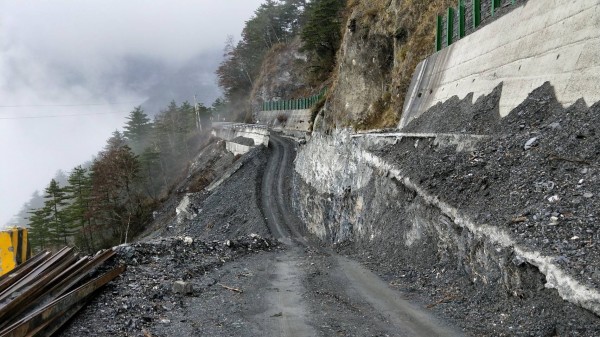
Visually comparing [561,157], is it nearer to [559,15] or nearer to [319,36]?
[559,15]

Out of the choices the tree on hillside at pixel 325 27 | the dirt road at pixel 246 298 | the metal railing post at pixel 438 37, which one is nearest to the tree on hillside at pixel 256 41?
the tree on hillside at pixel 325 27

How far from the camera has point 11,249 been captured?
9.07 m

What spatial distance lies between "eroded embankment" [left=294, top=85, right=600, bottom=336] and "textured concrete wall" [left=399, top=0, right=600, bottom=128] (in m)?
0.58

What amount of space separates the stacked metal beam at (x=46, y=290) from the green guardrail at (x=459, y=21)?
52.1 ft

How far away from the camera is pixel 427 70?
22656 mm

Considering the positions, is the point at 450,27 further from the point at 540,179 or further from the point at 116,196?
the point at 116,196

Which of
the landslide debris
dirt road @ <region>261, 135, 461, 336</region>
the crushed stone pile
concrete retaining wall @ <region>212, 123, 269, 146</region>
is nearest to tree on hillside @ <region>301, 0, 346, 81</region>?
concrete retaining wall @ <region>212, 123, 269, 146</region>

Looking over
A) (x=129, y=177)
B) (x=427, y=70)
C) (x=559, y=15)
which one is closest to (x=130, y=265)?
(x=559, y=15)

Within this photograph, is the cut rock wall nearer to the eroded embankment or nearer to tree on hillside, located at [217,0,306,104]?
the eroded embankment

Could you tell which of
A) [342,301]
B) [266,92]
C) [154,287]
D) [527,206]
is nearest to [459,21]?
A: [527,206]

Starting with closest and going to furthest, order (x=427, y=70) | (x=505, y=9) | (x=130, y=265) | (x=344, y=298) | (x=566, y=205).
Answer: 1. (x=566, y=205)
2. (x=344, y=298)
3. (x=130, y=265)
4. (x=505, y=9)
5. (x=427, y=70)

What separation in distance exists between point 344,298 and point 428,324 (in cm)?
224

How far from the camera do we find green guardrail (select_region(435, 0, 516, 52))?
1722 centimetres

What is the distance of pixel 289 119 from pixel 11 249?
55059 millimetres
